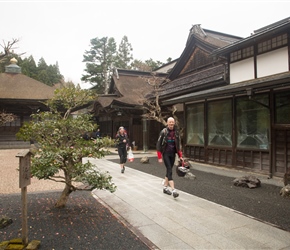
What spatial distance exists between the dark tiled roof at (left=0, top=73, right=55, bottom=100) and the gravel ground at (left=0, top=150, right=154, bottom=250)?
14.8m

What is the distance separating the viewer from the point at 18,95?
1869 cm

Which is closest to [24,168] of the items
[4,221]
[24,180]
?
[24,180]

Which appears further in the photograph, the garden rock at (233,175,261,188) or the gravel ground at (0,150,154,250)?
the garden rock at (233,175,261,188)

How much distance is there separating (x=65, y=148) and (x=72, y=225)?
1.34 m

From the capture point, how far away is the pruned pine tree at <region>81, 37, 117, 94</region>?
130ft

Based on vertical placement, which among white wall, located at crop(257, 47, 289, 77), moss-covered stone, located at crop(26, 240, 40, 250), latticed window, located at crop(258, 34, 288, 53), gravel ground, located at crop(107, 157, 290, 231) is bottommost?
gravel ground, located at crop(107, 157, 290, 231)

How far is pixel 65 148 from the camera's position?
4.18m

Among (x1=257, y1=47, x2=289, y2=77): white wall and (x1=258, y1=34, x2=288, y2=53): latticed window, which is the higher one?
(x1=258, y1=34, x2=288, y2=53): latticed window

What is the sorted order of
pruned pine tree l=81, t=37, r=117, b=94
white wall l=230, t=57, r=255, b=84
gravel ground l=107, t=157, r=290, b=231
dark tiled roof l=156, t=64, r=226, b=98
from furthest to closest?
pruned pine tree l=81, t=37, r=117, b=94 → dark tiled roof l=156, t=64, r=226, b=98 → white wall l=230, t=57, r=255, b=84 → gravel ground l=107, t=157, r=290, b=231

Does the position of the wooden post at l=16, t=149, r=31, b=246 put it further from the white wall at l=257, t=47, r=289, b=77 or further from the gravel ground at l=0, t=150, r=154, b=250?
the white wall at l=257, t=47, r=289, b=77

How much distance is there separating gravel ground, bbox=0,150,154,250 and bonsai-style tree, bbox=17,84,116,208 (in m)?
0.49

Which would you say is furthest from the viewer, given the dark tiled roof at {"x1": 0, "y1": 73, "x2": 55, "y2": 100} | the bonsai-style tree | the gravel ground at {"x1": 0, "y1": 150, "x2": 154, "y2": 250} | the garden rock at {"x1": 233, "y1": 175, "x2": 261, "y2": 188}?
the dark tiled roof at {"x1": 0, "y1": 73, "x2": 55, "y2": 100}

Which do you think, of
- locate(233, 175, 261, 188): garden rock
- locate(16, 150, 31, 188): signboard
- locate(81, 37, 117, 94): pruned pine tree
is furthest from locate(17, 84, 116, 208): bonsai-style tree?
locate(81, 37, 117, 94): pruned pine tree

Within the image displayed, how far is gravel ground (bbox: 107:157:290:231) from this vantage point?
4457 mm
